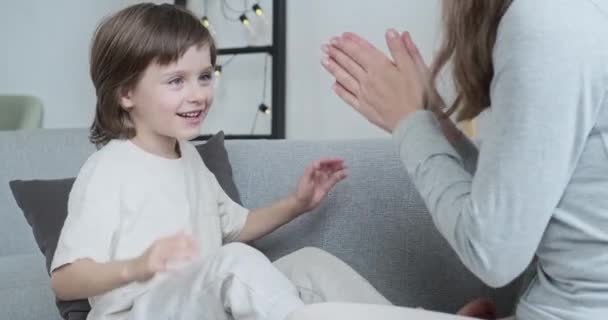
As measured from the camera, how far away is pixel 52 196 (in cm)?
158

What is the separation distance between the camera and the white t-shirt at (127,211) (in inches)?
46.7

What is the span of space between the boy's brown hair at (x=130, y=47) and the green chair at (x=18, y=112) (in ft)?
7.38

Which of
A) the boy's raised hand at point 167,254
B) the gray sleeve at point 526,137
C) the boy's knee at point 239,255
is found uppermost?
the gray sleeve at point 526,137

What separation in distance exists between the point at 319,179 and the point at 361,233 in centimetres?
14

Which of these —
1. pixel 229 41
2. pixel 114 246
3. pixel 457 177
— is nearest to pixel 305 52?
pixel 229 41

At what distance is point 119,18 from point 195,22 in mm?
137

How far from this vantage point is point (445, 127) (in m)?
1.11

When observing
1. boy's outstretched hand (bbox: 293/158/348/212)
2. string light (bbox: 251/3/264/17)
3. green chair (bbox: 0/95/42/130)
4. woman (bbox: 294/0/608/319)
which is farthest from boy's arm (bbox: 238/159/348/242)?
green chair (bbox: 0/95/42/130)

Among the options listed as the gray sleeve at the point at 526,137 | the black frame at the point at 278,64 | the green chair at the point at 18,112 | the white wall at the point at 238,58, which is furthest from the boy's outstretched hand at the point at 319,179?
the green chair at the point at 18,112

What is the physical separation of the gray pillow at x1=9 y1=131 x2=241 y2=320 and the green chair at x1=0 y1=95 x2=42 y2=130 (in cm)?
195

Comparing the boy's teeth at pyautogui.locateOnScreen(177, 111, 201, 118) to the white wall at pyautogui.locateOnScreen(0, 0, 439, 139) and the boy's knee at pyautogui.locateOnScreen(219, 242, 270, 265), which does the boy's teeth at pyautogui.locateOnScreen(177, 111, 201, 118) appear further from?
the white wall at pyautogui.locateOnScreen(0, 0, 439, 139)

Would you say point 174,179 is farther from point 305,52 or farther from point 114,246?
point 305,52

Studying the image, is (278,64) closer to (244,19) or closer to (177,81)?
(244,19)

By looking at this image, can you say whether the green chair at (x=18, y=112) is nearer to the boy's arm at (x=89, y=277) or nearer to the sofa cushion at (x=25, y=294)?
the sofa cushion at (x=25, y=294)
